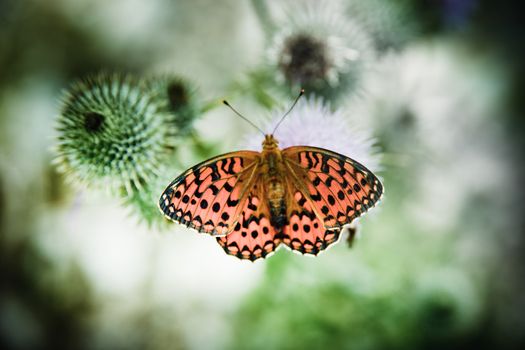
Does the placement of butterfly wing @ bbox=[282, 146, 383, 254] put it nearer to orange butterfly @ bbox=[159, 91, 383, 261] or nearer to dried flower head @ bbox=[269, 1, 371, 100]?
orange butterfly @ bbox=[159, 91, 383, 261]

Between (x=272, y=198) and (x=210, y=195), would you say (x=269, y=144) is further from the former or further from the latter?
(x=210, y=195)

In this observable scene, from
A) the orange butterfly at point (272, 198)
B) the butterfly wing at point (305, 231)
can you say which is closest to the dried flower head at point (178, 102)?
the orange butterfly at point (272, 198)

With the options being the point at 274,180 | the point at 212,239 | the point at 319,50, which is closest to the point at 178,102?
the point at 274,180

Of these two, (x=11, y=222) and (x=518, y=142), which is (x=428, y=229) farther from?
(x=11, y=222)

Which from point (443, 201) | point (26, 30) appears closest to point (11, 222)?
point (26, 30)

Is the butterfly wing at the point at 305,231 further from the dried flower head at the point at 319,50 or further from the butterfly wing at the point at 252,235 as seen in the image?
the dried flower head at the point at 319,50

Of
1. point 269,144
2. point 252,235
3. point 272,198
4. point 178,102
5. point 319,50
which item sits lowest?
point 252,235

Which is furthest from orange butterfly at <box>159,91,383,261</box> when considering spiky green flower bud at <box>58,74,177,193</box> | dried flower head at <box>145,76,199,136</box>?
dried flower head at <box>145,76,199,136</box>
